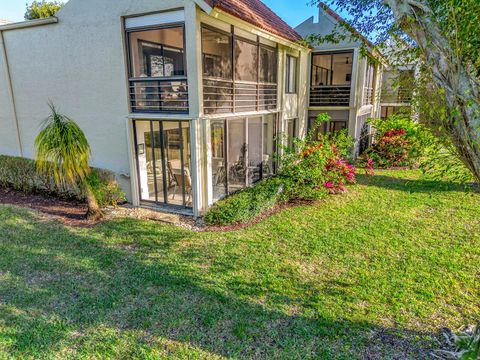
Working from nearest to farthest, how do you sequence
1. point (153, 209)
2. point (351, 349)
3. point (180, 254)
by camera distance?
1. point (351, 349)
2. point (180, 254)
3. point (153, 209)

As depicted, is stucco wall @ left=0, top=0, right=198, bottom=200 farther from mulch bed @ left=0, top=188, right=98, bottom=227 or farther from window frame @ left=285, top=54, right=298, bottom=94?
window frame @ left=285, top=54, right=298, bottom=94

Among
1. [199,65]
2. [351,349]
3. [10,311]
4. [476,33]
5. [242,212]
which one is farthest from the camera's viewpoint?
[242,212]

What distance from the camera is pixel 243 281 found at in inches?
232

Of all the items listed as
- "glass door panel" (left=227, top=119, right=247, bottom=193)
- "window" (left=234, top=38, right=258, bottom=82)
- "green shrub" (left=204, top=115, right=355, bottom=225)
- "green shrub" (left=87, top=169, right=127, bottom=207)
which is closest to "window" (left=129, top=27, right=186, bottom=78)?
"window" (left=234, top=38, right=258, bottom=82)

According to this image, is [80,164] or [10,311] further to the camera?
[80,164]

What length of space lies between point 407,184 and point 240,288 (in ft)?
27.9

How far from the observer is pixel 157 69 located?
30.4 ft

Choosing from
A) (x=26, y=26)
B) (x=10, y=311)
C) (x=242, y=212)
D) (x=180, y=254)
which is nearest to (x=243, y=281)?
(x=180, y=254)

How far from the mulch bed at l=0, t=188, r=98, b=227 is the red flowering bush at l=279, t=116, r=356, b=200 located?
641cm

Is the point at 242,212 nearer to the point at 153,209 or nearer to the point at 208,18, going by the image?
the point at 153,209

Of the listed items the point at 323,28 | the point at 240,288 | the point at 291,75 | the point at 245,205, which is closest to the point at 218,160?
the point at 245,205

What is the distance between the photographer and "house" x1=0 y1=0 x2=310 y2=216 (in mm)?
8547

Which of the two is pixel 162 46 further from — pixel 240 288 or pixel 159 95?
pixel 240 288

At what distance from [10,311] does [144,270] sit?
2170 mm
